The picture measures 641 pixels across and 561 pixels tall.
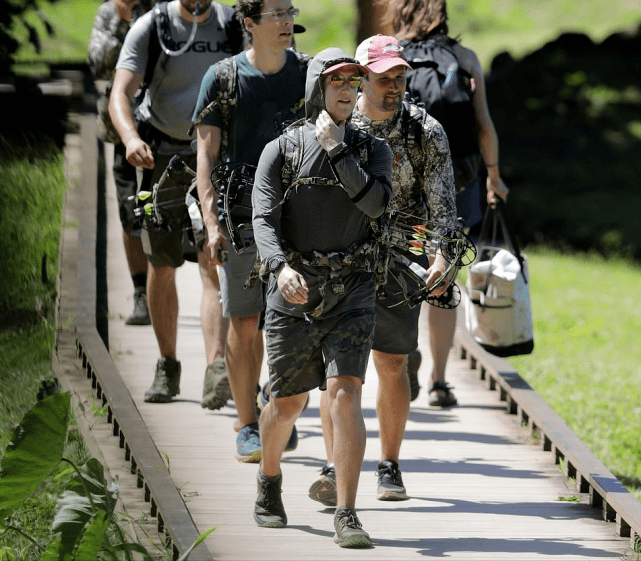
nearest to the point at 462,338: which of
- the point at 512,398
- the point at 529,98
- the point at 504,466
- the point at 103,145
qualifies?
the point at 512,398

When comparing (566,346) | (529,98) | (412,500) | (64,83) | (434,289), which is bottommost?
(529,98)

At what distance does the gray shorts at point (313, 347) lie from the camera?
217 inches

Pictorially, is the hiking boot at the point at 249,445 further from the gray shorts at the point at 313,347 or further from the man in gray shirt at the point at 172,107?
the gray shorts at the point at 313,347

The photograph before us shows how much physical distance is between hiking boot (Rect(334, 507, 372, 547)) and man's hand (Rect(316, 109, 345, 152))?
1.39m

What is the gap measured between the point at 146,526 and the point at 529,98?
80.1 feet

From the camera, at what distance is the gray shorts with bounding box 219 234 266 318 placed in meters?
6.74

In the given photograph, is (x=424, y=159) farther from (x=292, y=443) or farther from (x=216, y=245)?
(x=292, y=443)

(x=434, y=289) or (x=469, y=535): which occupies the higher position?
(x=434, y=289)

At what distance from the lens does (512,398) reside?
8.11 metres

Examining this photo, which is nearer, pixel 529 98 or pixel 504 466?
pixel 504 466

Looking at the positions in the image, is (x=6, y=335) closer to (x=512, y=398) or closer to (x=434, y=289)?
(x=512, y=398)

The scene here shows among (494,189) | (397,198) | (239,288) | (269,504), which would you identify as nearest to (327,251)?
(397,198)

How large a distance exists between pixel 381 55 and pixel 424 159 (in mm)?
578

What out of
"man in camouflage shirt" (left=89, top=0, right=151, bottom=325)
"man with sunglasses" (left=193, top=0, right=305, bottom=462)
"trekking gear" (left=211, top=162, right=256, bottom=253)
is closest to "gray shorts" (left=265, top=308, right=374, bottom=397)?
"trekking gear" (left=211, top=162, right=256, bottom=253)
